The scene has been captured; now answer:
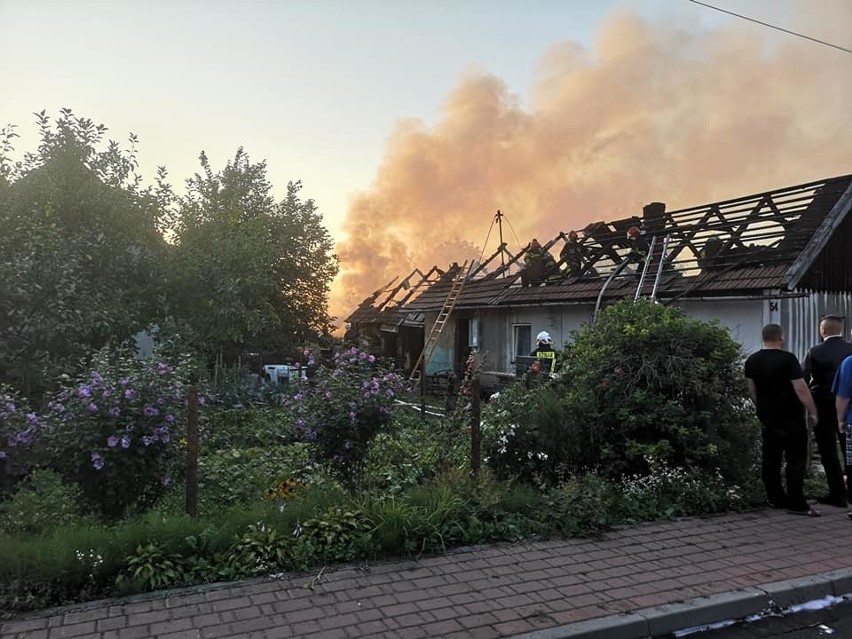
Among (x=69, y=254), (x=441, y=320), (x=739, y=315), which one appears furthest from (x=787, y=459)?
(x=441, y=320)

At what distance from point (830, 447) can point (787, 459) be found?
0.62m

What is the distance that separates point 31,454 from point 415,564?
3.29m

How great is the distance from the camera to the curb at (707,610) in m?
3.87

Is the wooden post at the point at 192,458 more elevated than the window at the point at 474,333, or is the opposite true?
the window at the point at 474,333

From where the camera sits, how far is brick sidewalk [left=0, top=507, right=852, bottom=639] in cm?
382

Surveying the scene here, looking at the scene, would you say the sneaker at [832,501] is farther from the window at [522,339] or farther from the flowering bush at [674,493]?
the window at [522,339]

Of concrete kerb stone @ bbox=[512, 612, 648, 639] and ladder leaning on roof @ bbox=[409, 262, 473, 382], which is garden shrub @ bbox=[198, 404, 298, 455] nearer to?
concrete kerb stone @ bbox=[512, 612, 648, 639]

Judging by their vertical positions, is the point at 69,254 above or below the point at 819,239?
below

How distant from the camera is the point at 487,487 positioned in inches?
234

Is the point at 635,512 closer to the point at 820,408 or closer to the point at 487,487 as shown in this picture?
the point at 487,487

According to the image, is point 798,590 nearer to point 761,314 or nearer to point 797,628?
point 797,628

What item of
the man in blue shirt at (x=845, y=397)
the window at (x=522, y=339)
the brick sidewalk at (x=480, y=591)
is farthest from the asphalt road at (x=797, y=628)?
the window at (x=522, y=339)

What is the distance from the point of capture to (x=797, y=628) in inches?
163

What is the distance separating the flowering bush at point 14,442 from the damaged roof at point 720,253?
11238 mm
